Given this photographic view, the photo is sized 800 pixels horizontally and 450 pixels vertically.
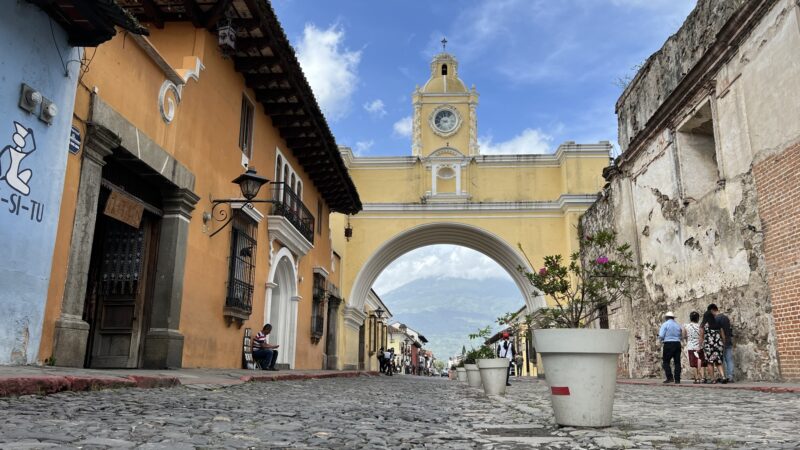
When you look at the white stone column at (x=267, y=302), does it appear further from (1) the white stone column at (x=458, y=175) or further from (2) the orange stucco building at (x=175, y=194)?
(1) the white stone column at (x=458, y=175)

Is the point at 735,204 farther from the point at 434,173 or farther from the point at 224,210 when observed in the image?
the point at 434,173

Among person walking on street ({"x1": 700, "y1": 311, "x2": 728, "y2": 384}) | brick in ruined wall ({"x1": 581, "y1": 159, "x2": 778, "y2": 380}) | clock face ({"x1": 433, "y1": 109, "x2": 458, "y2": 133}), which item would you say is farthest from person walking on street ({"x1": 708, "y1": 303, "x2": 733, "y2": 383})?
clock face ({"x1": 433, "y1": 109, "x2": 458, "y2": 133})

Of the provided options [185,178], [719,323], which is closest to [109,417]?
[185,178]

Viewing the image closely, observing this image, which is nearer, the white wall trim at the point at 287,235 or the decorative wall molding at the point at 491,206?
the white wall trim at the point at 287,235

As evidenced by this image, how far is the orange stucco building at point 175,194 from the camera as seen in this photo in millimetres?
6367

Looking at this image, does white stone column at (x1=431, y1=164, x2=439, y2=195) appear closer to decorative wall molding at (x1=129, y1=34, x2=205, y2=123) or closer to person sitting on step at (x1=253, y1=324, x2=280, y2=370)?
person sitting on step at (x1=253, y1=324, x2=280, y2=370)

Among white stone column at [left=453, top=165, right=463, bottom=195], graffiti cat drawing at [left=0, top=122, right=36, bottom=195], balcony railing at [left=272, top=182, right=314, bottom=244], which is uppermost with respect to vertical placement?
white stone column at [left=453, top=165, right=463, bottom=195]

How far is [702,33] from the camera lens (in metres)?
10.8

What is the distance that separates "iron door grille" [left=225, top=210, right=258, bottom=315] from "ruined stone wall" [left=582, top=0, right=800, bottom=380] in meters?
8.02

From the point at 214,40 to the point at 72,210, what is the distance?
→ 4732mm

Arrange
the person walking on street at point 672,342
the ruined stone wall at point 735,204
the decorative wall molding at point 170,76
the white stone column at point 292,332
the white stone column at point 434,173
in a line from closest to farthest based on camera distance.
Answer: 1. the decorative wall molding at point 170,76
2. the ruined stone wall at point 735,204
3. the person walking on street at point 672,342
4. the white stone column at point 292,332
5. the white stone column at point 434,173

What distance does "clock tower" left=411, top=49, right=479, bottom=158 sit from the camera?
2889 centimetres

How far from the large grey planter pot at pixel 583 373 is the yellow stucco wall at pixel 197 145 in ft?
15.4

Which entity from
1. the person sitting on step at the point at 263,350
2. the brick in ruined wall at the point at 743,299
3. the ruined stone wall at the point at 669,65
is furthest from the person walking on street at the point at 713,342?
the person sitting on step at the point at 263,350
